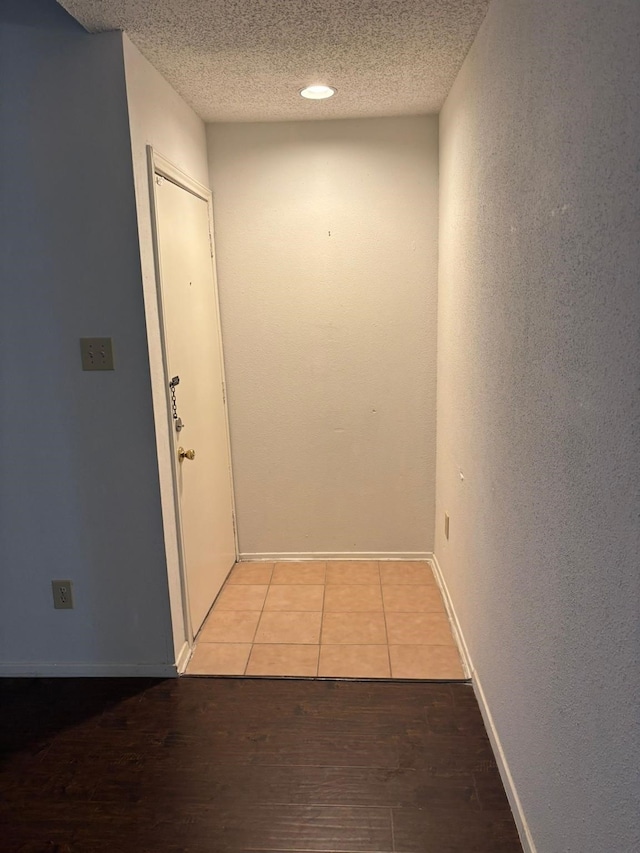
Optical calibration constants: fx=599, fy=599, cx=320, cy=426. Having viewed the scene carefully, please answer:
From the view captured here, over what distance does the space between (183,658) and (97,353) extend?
4.13 ft

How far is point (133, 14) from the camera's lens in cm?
180

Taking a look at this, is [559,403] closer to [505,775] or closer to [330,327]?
[505,775]

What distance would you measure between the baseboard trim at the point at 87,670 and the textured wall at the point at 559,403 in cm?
124

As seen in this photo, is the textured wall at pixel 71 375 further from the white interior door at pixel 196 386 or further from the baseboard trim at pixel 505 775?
the baseboard trim at pixel 505 775

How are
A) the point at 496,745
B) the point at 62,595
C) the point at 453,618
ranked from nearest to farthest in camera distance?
the point at 496,745 → the point at 62,595 → the point at 453,618

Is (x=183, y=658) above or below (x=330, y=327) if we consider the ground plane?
below

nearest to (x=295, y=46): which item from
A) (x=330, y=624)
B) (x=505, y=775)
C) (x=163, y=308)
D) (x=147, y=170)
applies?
(x=147, y=170)

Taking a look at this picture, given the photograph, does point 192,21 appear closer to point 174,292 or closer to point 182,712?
point 174,292

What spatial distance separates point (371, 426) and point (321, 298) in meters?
0.72

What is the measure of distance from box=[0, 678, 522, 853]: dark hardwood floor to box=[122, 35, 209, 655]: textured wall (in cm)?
37

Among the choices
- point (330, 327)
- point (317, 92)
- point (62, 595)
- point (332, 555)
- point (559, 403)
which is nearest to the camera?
point (559, 403)

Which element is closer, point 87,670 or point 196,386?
point 87,670

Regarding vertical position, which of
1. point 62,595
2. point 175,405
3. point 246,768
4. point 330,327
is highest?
point 330,327

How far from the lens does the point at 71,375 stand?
2174 millimetres
